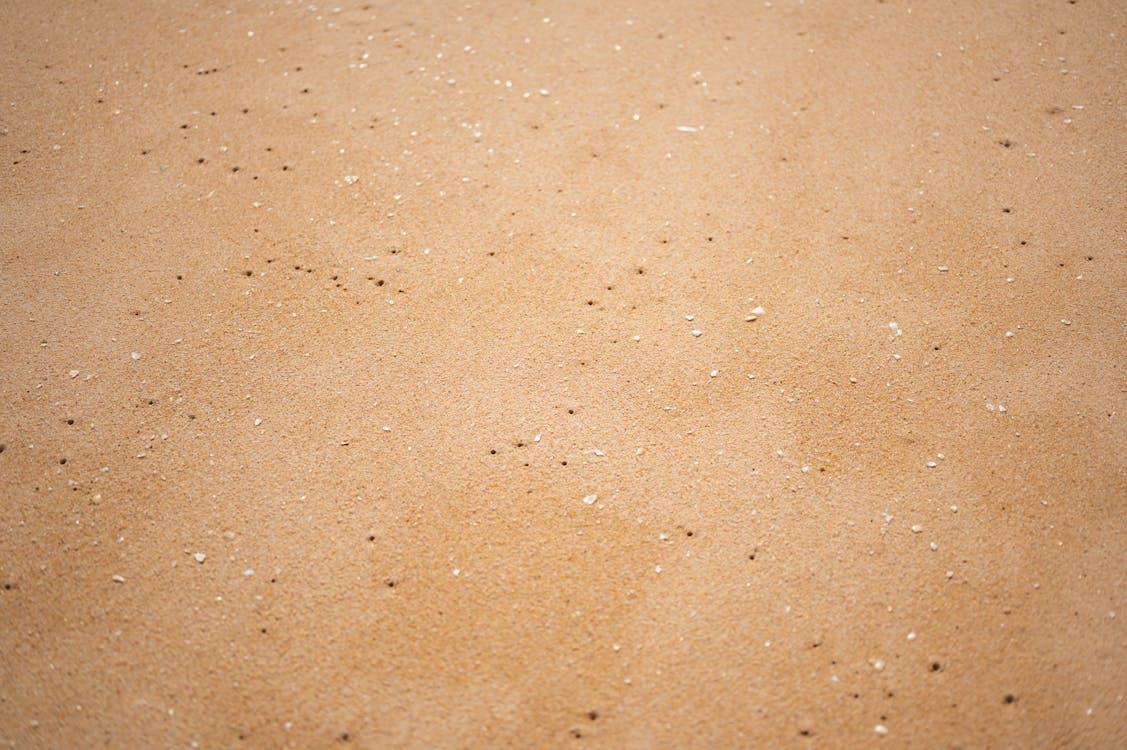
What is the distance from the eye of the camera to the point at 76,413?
3.33 meters

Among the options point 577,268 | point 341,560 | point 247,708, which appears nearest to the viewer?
point 247,708

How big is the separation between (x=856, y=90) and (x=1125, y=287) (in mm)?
1678

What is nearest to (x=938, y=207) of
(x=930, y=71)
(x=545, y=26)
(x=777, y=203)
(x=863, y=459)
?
(x=777, y=203)

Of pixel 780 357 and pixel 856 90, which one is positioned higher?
pixel 856 90

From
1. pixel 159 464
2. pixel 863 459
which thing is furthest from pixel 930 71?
pixel 159 464

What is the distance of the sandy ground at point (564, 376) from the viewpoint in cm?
269

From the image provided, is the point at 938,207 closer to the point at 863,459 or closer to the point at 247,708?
the point at 863,459

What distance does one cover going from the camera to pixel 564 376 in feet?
11.2

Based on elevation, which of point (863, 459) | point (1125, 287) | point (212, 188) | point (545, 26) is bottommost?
point (863, 459)

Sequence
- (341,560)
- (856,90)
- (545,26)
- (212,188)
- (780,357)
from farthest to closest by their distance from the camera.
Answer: (545,26) → (856,90) → (212,188) → (780,357) → (341,560)

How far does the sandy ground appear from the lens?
269 cm

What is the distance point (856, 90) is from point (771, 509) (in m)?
2.63

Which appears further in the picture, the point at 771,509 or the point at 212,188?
Result: the point at 212,188

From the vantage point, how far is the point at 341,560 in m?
2.93
